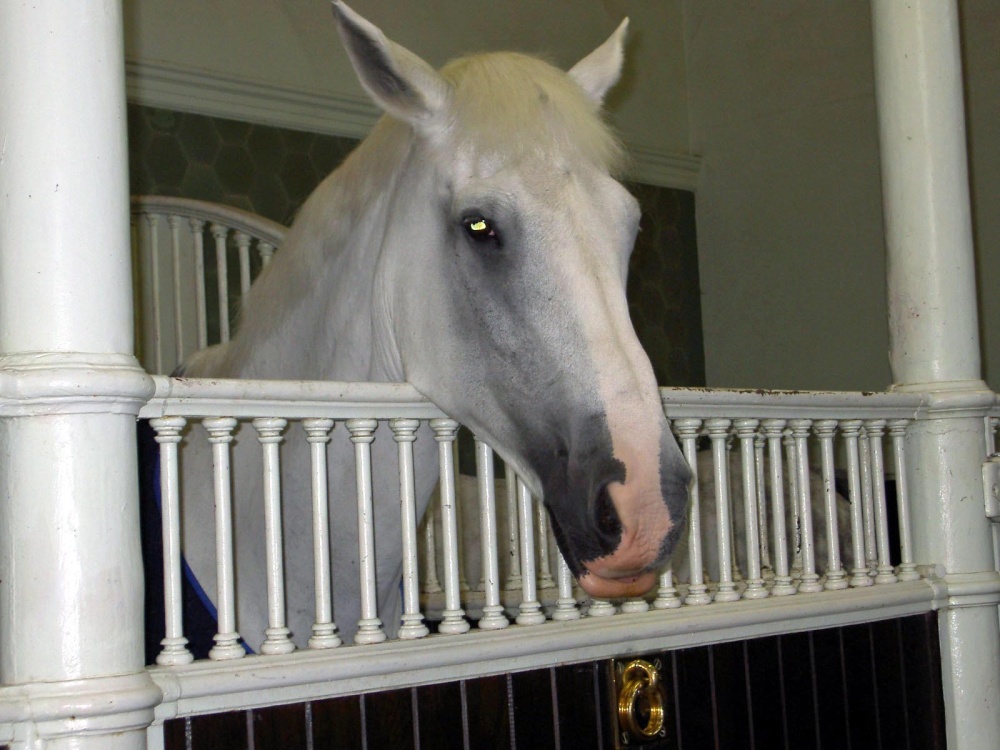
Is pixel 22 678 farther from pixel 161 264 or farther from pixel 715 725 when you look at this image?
pixel 161 264

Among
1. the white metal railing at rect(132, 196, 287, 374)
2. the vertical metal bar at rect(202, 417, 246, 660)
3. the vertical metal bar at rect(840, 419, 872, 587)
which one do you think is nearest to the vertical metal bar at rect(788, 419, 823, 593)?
the vertical metal bar at rect(840, 419, 872, 587)

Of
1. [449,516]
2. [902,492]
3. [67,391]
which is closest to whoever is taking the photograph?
[67,391]

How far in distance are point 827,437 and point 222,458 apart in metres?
1.13

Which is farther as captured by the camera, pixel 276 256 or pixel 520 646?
pixel 276 256

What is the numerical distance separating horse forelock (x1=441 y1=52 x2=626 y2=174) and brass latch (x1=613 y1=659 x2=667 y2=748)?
29.9 inches

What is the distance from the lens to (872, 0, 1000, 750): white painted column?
2.12 meters

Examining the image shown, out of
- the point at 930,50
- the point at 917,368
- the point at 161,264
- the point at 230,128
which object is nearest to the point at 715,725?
the point at 917,368

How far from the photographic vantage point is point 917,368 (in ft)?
7.14


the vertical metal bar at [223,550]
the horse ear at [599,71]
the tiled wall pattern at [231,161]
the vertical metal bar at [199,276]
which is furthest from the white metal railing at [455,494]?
the tiled wall pattern at [231,161]

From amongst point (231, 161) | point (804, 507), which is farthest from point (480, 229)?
point (231, 161)

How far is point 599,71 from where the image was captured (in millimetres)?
1772

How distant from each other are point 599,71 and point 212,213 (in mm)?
1957

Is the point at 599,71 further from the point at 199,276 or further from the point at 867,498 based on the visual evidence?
the point at 199,276

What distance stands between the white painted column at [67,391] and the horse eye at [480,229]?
426 mm
